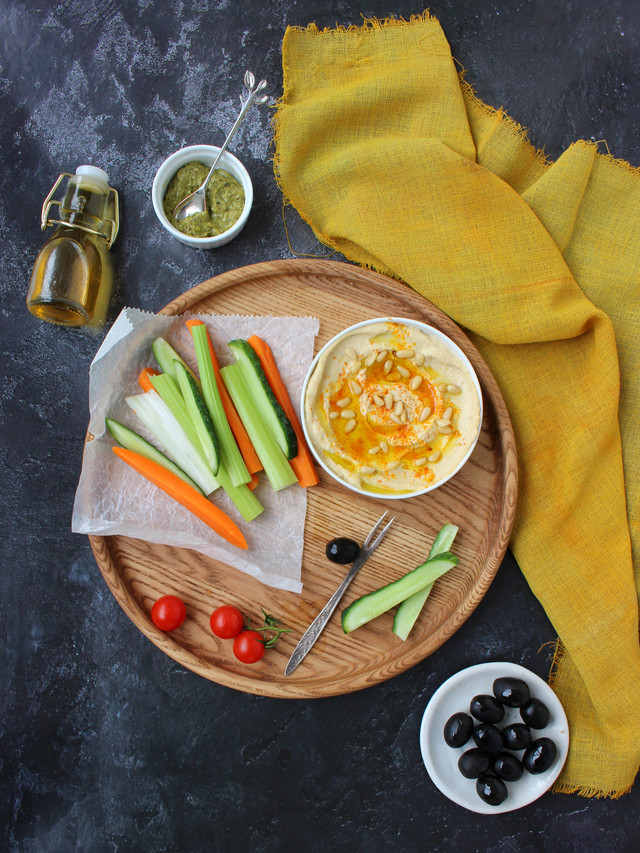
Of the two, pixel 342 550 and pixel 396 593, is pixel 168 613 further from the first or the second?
pixel 396 593

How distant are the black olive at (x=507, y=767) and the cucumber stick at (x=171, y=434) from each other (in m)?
2.14

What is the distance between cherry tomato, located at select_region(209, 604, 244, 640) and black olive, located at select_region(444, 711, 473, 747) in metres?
1.26

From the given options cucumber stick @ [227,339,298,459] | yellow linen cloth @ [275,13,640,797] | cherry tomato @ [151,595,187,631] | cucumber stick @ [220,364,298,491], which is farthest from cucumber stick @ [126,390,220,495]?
yellow linen cloth @ [275,13,640,797]

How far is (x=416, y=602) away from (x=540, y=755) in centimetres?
105

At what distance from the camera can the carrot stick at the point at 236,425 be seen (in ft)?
10.1

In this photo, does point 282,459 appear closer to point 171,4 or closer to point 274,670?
point 274,670

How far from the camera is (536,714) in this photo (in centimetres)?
299

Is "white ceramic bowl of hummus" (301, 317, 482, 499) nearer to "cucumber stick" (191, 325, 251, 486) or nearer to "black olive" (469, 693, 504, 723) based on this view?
"cucumber stick" (191, 325, 251, 486)

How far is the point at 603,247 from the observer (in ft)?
10.5

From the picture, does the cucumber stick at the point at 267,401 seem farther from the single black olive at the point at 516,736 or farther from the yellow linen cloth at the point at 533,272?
the single black olive at the point at 516,736

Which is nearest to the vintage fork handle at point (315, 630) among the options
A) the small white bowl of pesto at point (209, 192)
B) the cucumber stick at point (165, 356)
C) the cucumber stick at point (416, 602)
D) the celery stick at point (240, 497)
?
the cucumber stick at point (416, 602)

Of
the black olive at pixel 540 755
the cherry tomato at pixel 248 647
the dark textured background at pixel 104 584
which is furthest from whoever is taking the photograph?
the dark textured background at pixel 104 584

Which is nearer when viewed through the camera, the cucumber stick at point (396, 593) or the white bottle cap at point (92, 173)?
the cucumber stick at point (396, 593)

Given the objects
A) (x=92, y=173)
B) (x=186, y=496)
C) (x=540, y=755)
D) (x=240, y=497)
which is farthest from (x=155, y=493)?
(x=540, y=755)
